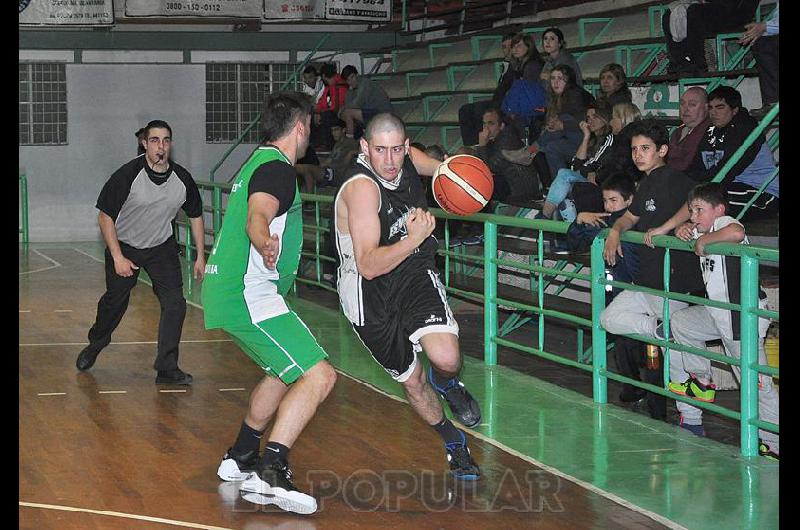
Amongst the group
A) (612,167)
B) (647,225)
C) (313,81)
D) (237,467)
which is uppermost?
(313,81)

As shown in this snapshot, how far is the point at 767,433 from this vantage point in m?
8.39

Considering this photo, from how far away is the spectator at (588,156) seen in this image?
11977 mm

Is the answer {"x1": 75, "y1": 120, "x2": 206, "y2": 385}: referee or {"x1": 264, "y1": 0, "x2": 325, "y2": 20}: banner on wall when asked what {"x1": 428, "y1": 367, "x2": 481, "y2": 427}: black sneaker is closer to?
{"x1": 75, "y1": 120, "x2": 206, "y2": 385}: referee

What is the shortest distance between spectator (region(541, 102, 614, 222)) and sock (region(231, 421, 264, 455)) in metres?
5.81

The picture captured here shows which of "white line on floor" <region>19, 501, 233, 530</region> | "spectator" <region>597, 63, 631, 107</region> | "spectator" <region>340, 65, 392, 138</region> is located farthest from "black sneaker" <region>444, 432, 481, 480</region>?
"spectator" <region>340, 65, 392, 138</region>

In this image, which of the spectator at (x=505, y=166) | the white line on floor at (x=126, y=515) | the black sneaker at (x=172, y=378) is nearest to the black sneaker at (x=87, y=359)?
the black sneaker at (x=172, y=378)

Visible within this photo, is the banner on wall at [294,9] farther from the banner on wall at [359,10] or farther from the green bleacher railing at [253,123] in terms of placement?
the green bleacher railing at [253,123]

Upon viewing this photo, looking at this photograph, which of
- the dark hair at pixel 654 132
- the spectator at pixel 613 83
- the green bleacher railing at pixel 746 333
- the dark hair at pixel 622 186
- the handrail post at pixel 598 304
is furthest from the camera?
the spectator at pixel 613 83

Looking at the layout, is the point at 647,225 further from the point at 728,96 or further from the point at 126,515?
the point at 126,515

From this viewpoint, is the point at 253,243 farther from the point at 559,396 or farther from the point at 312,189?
the point at 312,189

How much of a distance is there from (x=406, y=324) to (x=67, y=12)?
15.8 m

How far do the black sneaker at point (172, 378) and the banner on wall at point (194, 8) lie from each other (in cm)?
1127

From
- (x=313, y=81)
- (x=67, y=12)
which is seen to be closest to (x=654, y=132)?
(x=313, y=81)

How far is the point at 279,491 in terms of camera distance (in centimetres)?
630
